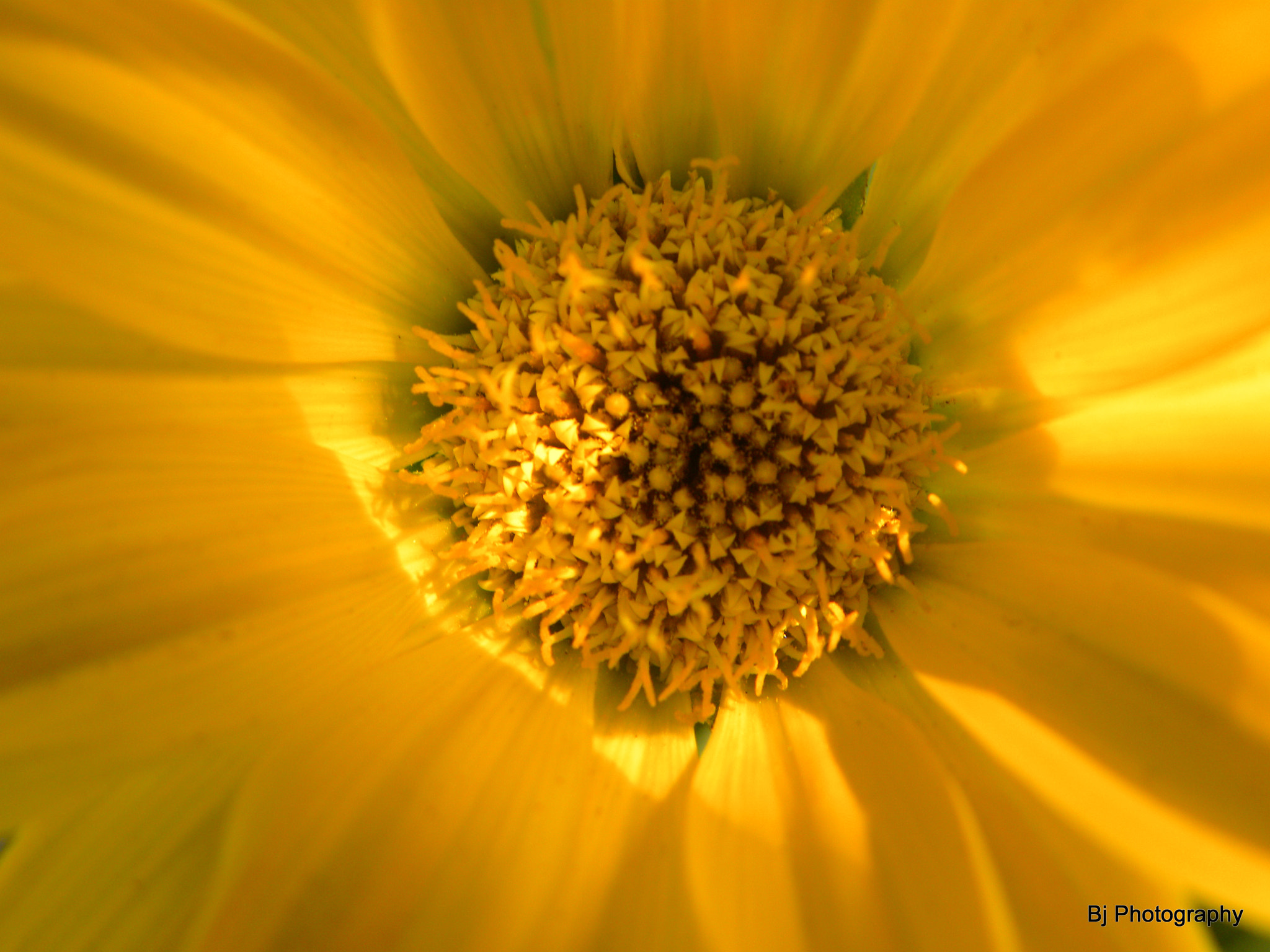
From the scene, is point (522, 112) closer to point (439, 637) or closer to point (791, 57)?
point (791, 57)

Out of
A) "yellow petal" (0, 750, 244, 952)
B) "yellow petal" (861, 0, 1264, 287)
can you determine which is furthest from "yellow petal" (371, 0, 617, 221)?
"yellow petal" (0, 750, 244, 952)

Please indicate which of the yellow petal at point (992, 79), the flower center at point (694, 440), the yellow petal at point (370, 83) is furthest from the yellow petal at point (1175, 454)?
the yellow petal at point (370, 83)

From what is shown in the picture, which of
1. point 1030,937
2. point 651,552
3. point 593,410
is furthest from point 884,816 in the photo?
point 593,410

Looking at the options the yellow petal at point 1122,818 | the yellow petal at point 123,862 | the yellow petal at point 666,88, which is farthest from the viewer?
the yellow petal at point 666,88

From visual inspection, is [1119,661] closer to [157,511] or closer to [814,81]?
[814,81]

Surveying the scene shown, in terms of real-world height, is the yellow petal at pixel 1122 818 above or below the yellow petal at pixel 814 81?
below

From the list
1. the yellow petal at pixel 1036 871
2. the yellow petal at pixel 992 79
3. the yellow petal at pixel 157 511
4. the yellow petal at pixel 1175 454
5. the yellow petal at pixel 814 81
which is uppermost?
the yellow petal at pixel 814 81

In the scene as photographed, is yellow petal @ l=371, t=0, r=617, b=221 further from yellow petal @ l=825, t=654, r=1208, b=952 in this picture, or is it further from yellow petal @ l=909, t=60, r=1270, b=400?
yellow petal @ l=825, t=654, r=1208, b=952

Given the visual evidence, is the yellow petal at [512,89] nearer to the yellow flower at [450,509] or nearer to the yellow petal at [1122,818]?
the yellow flower at [450,509]
